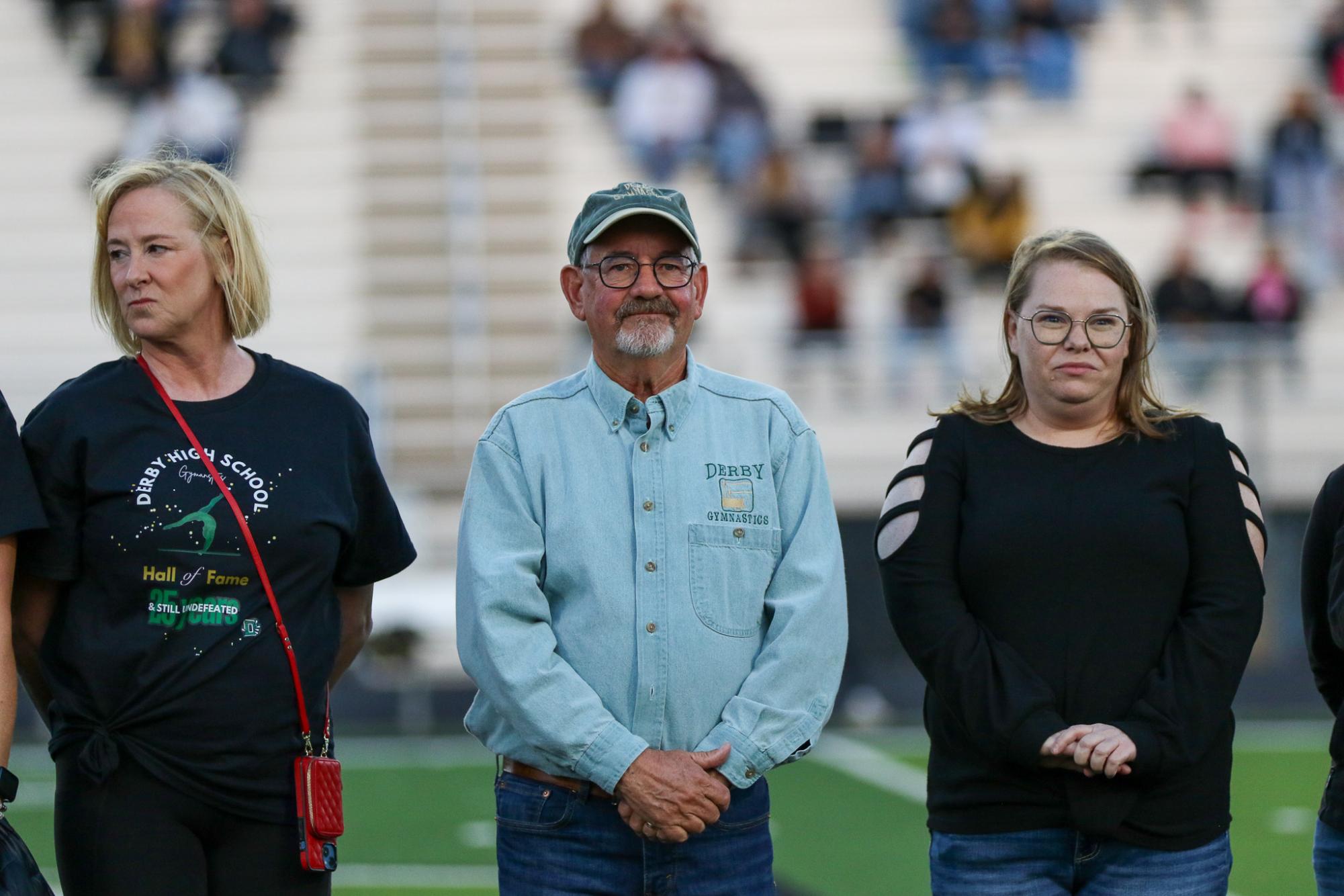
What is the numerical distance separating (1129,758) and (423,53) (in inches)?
517

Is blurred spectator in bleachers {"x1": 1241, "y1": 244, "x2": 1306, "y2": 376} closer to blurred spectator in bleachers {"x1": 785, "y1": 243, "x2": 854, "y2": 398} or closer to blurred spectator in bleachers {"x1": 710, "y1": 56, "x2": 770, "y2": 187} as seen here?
blurred spectator in bleachers {"x1": 785, "y1": 243, "x2": 854, "y2": 398}

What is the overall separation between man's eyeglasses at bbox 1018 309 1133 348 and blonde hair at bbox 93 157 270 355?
147 cm

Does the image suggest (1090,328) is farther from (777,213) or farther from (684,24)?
(684,24)

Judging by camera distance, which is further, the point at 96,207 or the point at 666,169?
the point at 666,169

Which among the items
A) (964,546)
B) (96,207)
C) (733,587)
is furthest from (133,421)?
(964,546)

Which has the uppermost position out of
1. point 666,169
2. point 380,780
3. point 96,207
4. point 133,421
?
point 666,169

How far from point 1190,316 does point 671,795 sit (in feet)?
36.0

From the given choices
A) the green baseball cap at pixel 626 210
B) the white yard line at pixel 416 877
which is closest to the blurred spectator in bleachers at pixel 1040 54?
the white yard line at pixel 416 877

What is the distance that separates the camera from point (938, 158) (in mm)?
14547

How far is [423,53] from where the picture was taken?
15680 mm

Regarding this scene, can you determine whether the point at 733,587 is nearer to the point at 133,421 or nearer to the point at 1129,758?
the point at 1129,758

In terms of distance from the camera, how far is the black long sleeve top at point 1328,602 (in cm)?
363

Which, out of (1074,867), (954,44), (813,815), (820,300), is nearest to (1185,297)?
(820,300)

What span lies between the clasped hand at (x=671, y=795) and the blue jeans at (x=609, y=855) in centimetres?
7
